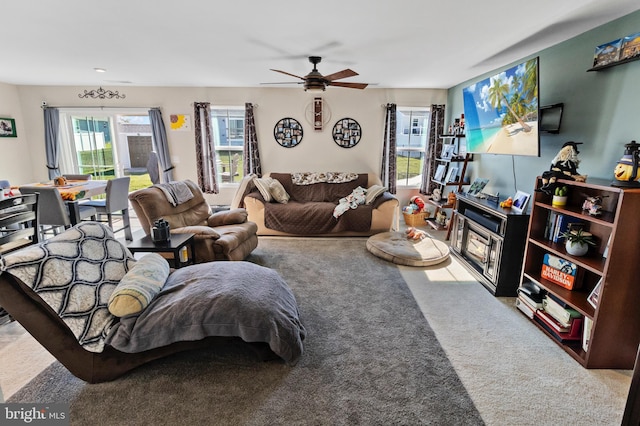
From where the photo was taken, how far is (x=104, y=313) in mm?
1764

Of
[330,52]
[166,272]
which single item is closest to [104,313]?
[166,272]

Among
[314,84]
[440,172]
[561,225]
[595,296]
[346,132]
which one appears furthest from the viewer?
[346,132]

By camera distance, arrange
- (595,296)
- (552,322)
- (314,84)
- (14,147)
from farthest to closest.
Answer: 1. (14,147)
2. (314,84)
3. (552,322)
4. (595,296)

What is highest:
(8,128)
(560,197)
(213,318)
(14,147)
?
(8,128)

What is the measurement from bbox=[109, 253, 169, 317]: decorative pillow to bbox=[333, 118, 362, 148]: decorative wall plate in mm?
4053

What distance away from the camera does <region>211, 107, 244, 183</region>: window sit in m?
5.59

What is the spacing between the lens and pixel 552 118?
2.90 meters

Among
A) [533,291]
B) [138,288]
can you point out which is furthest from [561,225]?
[138,288]

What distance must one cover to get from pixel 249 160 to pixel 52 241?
12.7 ft

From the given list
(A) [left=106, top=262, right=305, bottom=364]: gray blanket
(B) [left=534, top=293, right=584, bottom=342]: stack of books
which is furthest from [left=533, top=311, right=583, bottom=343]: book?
(A) [left=106, top=262, right=305, bottom=364]: gray blanket

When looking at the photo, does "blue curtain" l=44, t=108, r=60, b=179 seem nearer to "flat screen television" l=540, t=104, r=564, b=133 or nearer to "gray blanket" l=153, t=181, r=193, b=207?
"gray blanket" l=153, t=181, r=193, b=207

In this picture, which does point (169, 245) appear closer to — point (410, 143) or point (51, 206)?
point (51, 206)

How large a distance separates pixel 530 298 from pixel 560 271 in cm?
33

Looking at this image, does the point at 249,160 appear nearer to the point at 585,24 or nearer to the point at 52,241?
the point at 52,241
